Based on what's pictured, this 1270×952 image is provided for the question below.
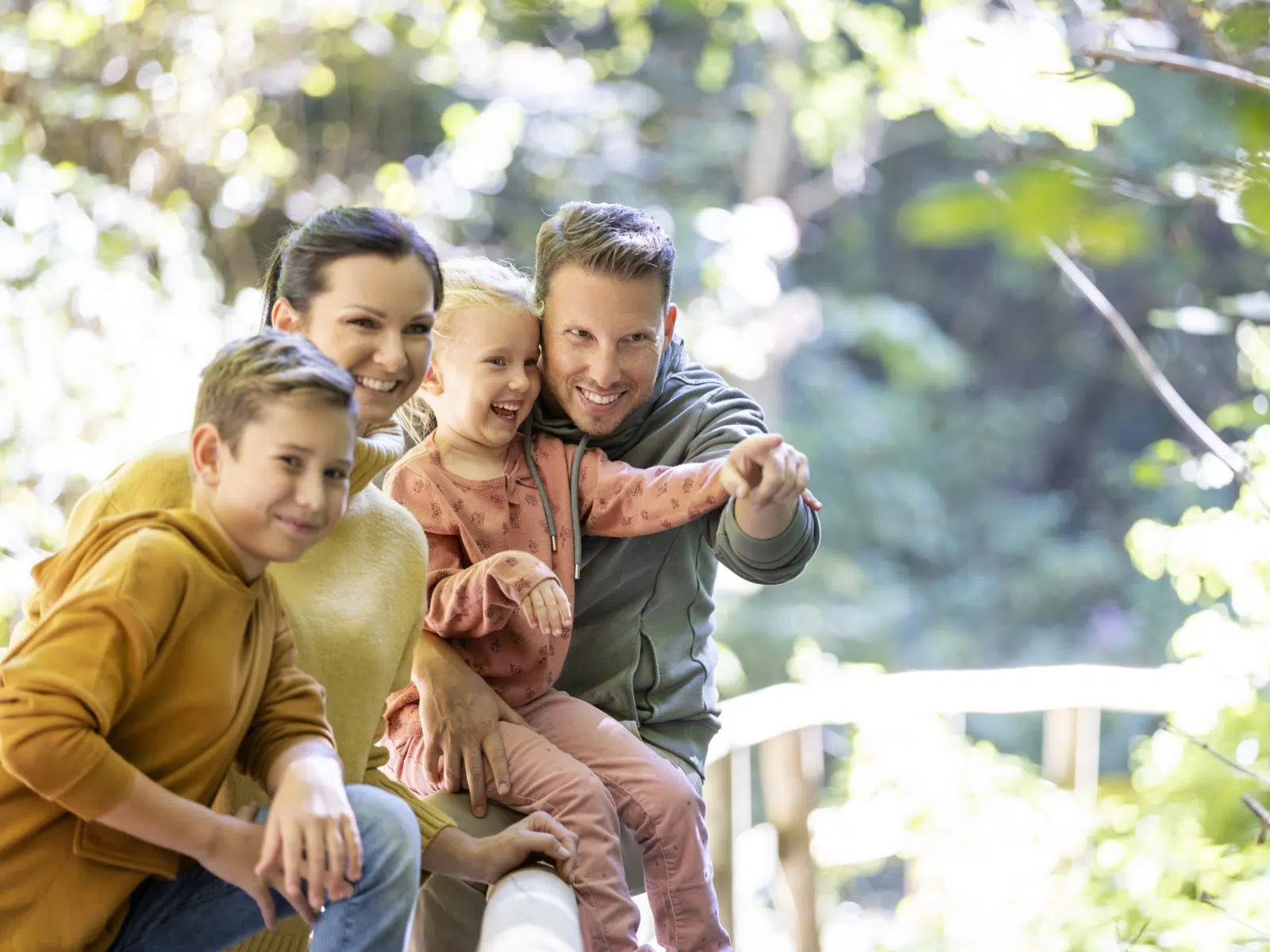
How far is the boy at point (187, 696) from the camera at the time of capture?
0.96m

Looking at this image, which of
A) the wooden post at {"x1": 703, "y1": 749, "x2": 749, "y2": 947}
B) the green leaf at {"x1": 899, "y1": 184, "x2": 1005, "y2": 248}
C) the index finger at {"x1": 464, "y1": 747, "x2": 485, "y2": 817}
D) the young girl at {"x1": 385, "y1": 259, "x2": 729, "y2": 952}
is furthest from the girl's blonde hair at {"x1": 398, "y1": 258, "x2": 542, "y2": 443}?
the wooden post at {"x1": 703, "y1": 749, "x2": 749, "y2": 947}

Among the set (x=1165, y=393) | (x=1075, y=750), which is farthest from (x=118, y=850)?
(x=1075, y=750)

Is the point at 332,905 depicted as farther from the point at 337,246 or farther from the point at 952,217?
the point at 952,217

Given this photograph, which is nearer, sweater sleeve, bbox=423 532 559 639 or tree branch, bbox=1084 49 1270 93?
tree branch, bbox=1084 49 1270 93

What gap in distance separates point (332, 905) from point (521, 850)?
0.94 feet

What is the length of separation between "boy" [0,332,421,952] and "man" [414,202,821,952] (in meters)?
0.47

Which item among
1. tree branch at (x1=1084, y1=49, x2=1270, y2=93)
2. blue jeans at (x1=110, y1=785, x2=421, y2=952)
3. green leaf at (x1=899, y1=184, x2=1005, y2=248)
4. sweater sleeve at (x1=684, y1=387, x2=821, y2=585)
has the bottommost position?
blue jeans at (x1=110, y1=785, x2=421, y2=952)

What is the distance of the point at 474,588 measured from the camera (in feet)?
4.87

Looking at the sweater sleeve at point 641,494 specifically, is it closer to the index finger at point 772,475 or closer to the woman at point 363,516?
the index finger at point 772,475

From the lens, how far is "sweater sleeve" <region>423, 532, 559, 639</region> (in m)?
1.41

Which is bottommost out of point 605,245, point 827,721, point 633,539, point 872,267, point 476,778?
point 872,267

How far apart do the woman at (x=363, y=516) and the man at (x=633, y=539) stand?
13 centimetres

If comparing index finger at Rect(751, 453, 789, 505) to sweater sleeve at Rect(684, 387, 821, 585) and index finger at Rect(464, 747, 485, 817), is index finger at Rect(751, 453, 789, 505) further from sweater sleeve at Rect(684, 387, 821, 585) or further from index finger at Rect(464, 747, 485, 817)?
index finger at Rect(464, 747, 485, 817)

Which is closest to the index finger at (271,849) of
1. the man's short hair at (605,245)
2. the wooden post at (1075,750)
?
the man's short hair at (605,245)
